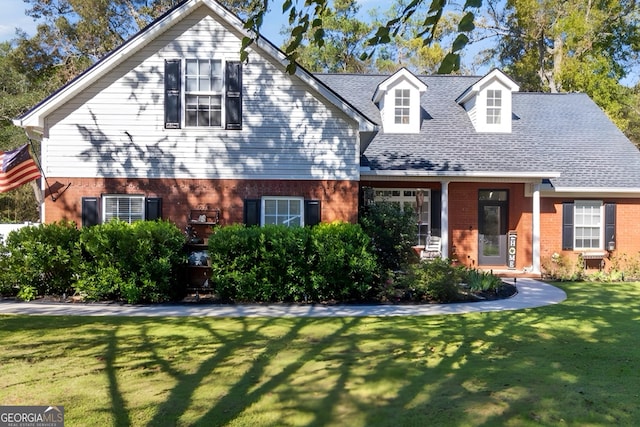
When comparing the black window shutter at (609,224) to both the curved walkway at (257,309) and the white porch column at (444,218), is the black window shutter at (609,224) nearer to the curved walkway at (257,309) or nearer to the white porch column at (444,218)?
the white porch column at (444,218)

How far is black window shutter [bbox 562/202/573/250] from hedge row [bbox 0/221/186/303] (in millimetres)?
11982

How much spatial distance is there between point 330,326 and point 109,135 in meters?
7.79

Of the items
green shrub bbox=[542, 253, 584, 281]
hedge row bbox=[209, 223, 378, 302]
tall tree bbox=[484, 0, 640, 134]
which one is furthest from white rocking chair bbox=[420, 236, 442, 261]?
tall tree bbox=[484, 0, 640, 134]

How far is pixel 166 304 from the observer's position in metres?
10.5

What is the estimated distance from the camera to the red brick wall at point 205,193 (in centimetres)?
1256

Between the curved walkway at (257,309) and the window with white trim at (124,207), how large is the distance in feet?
9.58

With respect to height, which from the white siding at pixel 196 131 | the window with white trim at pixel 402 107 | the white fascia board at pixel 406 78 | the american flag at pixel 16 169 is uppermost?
the white fascia board at pixel 406 78

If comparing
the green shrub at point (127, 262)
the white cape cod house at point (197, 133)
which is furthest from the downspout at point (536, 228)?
the green shrub at point (127, 262)

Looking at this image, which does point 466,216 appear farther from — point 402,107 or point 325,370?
point 325,370

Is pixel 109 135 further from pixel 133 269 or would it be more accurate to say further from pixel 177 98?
pixel 133 269

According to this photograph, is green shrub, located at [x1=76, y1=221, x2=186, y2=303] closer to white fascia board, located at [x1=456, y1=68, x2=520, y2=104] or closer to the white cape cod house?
the white cape cod house

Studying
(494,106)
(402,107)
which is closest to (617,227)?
(494,106)

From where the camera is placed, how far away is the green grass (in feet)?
14.7

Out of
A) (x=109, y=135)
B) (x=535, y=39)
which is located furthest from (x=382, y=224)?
(x=535, y=39)
